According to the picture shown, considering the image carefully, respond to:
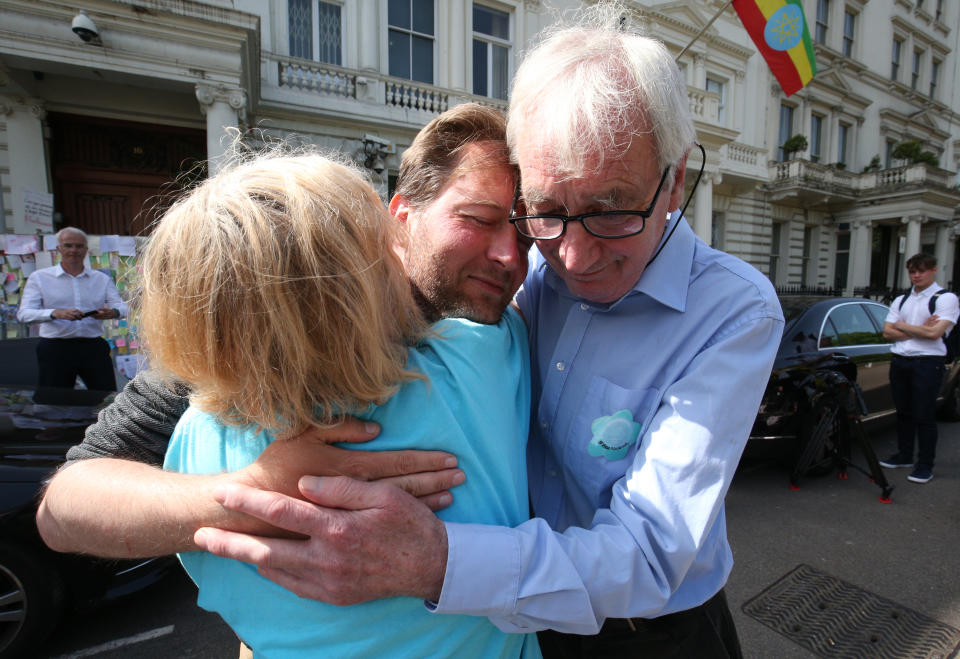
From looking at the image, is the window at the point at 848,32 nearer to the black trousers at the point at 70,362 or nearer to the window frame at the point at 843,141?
the window frame at the point at 843,141

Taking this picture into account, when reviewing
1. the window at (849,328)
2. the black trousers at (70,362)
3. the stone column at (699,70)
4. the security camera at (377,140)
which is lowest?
the black trousers at (70,362)

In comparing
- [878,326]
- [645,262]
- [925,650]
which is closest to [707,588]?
[645,262]

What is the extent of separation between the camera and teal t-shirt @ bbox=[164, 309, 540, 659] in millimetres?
896

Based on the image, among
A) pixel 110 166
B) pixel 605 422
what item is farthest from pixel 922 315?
pixel 110 166

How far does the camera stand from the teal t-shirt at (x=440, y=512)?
896 mm

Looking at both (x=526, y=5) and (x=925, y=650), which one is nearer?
(x=925, y=650)

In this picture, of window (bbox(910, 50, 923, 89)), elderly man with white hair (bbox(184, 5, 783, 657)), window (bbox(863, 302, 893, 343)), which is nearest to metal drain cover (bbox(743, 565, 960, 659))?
elderly man with white hair (bbox(184, 5, 783, 657))

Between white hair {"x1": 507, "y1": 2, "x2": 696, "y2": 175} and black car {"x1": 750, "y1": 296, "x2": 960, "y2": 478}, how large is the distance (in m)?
3.71

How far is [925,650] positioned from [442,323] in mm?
3160

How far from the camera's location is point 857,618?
9.02 feet

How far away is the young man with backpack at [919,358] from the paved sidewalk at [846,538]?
30cm

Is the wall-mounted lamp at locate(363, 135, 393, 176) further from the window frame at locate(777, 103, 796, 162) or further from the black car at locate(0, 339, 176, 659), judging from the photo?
the window frame at locate(777, 103, 796, 162)


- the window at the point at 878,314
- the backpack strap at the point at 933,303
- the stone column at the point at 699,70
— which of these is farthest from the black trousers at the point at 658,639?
the stone column at the point at 699,70

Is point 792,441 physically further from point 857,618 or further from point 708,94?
point 708,94
